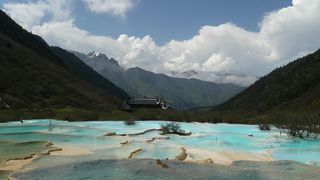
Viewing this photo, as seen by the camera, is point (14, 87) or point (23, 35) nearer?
point (14, 87)

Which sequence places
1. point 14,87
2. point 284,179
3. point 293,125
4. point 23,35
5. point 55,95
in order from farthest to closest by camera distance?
point 23,35 → point 55,95 → point 14,87 → point 293,125 → point 284,179

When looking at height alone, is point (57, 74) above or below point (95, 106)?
above

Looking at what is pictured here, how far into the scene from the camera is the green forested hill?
9643 centimetres

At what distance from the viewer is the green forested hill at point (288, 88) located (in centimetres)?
9643

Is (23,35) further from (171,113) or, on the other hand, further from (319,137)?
(319,137)

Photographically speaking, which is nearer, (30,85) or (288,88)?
(30,85)

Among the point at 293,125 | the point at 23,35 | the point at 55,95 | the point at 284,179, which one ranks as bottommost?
the point at 284,179

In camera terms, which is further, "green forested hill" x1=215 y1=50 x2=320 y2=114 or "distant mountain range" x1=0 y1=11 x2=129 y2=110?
"green forested hill" x1=215 y1=50 x2=320 y2=114

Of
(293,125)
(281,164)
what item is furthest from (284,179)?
(293,125)

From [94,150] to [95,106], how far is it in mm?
60347

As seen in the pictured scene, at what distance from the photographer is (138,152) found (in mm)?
19203

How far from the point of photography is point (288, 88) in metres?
108

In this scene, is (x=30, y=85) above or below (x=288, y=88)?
below

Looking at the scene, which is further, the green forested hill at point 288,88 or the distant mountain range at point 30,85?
the green forested hill at point 288,88
